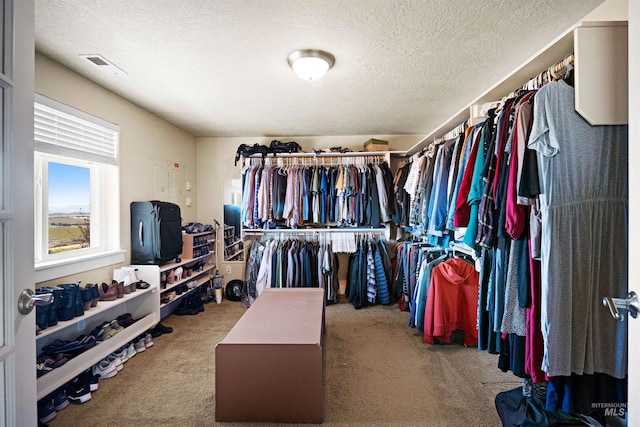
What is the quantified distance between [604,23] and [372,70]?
1432mm

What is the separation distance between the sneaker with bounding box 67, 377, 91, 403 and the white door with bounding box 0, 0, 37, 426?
4.32ft

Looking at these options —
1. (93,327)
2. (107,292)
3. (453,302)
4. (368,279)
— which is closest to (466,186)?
(453,302)

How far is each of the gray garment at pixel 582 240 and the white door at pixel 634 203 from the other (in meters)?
0.30

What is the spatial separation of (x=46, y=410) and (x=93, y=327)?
81 centimetres

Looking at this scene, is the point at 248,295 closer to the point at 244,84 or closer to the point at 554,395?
the point at 244,84

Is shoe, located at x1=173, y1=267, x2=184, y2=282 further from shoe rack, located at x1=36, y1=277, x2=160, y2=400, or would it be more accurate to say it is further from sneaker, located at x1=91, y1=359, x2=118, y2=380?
sneaker, located at x1=91, y1=359, x2=118, y2=380

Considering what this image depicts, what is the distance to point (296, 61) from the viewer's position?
2012mm

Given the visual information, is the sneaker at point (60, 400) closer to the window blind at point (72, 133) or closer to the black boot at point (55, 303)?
the black boot at point (55, 303)

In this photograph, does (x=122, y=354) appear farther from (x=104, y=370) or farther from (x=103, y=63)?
(x=103, y=63)

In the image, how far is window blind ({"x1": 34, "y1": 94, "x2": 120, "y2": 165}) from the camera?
2.02 m

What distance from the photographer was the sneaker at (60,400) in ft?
5.86

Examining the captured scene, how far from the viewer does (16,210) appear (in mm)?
816

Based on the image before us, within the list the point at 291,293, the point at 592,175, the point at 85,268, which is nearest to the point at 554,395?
the point at 592,175

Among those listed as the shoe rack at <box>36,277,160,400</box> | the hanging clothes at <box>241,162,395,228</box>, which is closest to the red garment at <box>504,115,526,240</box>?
the hanging clothes at <box>241,162,395,228</box>
